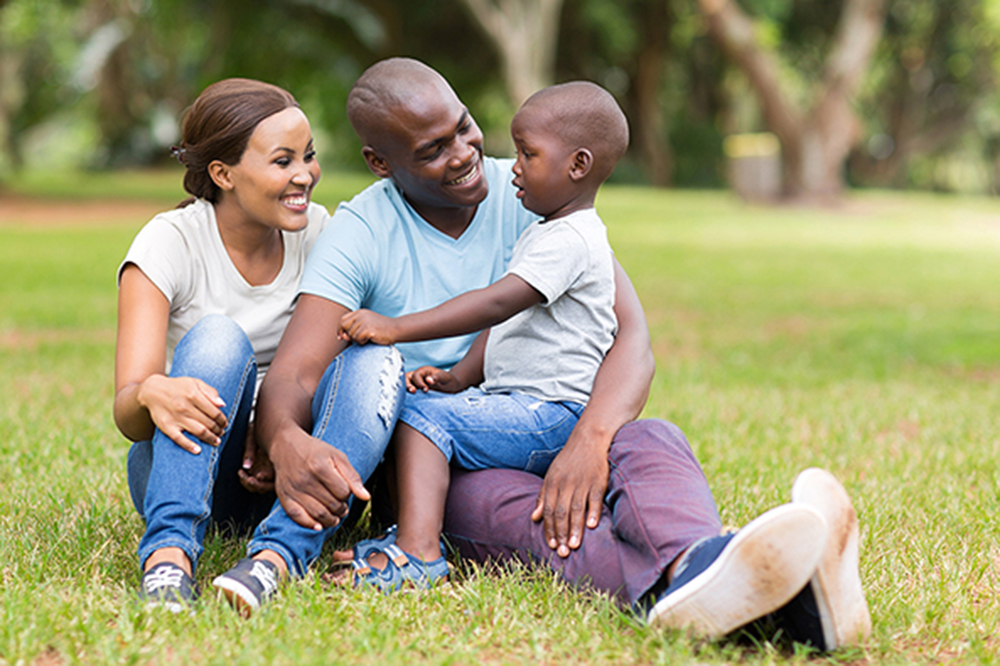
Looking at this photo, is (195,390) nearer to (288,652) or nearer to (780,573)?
(288,652)

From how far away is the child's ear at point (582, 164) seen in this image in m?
2.92

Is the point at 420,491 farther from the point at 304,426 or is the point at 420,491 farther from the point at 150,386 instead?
the point at 150,386

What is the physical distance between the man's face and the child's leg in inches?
27.5

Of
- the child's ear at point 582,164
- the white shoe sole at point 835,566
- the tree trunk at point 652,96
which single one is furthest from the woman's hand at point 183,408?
the tree trunk at point 652,96

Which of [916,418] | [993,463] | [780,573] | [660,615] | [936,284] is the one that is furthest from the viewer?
[936,284]

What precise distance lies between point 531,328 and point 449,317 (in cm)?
25

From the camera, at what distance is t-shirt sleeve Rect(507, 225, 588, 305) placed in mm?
2764

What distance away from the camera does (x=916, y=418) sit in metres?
5.24

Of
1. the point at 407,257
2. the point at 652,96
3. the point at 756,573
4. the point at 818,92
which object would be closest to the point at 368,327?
the point at 407,257

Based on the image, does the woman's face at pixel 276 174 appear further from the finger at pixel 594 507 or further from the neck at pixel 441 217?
the finger at pixel 594 507

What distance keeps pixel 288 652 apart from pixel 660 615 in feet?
2.57

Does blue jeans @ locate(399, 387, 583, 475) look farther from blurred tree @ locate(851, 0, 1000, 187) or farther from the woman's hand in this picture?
blurred tree @ locate(851, 0, 1000, 187)

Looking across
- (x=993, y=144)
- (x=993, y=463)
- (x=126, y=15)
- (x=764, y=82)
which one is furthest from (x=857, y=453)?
(x=993, y=144)

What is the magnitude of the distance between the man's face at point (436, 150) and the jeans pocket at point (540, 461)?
74cm
